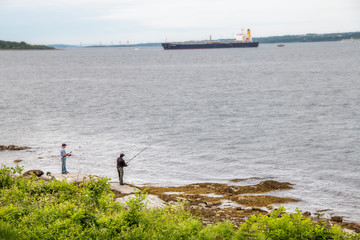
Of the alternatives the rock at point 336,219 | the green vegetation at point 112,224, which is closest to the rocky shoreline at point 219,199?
the rock at point 336,219

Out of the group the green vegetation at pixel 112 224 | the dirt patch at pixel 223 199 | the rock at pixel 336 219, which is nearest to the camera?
the green vegetation at pixel 112 224

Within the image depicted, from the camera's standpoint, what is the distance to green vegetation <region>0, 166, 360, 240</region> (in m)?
10.5

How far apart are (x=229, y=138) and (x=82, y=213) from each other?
2129 cm

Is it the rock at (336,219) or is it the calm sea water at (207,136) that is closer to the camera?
the rock at (336,219)

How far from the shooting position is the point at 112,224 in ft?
37.0

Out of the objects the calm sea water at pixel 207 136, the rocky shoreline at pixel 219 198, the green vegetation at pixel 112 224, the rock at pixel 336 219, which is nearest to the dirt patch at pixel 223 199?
the rocky shoreline at pixel 219 198

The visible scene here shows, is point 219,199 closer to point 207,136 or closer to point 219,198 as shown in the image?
point 219,198

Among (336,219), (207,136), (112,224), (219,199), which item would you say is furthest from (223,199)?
(207,136)

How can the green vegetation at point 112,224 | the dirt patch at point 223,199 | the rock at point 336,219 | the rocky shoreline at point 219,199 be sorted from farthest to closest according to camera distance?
the dirt patch at point 223,199, the rock at point 336,219, the rocky shoreline at point 219,199, the green vegetation at point 112,224

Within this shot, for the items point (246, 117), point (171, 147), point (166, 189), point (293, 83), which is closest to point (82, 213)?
point (166, 189)

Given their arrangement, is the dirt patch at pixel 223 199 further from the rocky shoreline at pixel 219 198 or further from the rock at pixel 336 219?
the rock at pixel 336 219

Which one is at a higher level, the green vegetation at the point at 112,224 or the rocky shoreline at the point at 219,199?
the green vegetation at the point at 112,224

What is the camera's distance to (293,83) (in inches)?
2763

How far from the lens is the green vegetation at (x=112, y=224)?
34.6 ft
